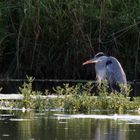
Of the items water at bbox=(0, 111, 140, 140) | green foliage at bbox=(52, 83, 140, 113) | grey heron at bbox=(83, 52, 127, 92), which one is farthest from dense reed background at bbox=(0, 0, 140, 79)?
water at bbox=(0, 111, 140, 140)

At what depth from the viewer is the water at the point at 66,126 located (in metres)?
7.95

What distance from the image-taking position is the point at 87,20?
60.5ft

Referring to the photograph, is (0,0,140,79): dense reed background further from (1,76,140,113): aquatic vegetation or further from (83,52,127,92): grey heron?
(1,76,140,113): aquatic vegetation

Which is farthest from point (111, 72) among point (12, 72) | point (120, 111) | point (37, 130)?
point (37, 130)

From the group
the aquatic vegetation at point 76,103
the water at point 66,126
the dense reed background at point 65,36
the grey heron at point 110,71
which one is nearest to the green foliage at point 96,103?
the aquatic vegetation at point 76,103

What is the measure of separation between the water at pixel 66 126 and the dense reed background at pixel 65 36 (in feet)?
25.0

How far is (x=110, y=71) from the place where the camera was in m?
14.1

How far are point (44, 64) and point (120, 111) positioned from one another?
7.34 metres

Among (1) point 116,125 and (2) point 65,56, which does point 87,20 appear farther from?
(1) point 116,125

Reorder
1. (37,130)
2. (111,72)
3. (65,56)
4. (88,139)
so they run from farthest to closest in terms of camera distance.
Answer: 1. (65,56)
2. (111,72)
3. (37,130)
4. (88,139)

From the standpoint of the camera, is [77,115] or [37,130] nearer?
[37,130]

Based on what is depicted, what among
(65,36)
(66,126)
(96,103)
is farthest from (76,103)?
(65,36)

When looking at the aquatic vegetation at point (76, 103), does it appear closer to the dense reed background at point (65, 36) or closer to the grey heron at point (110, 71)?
the grey heron at point (110, 71)

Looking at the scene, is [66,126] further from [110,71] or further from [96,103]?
[110,71]
